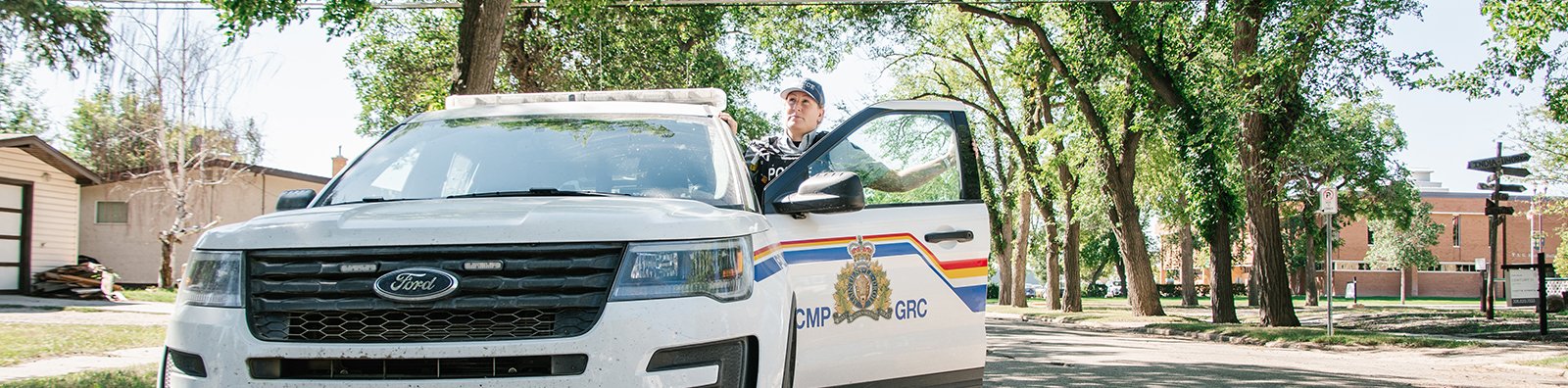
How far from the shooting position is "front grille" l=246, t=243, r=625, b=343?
3.60 meters

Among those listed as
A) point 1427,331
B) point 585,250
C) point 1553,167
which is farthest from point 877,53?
point 585,250

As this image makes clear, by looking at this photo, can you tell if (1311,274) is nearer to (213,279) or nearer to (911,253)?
(911,253)

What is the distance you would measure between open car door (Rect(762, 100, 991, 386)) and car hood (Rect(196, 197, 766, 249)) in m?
0.97

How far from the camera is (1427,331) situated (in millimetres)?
20281

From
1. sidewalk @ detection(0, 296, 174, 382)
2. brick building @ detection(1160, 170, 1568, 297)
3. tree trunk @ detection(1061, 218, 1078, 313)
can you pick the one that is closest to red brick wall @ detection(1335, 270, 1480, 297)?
brick building @ detection(1160, 170, 1568, 297)

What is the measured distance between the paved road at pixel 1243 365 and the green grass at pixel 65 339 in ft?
27.6

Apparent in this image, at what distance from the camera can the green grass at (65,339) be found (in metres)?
11.6

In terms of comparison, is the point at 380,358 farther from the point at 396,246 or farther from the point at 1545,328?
the point at 1545,328

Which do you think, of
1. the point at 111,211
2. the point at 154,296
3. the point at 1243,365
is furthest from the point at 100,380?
the point at 111,211

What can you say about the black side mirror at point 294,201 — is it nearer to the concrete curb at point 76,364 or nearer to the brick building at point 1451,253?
the concrete curb at point 76,364

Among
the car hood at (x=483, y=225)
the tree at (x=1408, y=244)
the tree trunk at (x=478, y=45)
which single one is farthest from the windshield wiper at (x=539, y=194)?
the tree at (x=1408, y=244)

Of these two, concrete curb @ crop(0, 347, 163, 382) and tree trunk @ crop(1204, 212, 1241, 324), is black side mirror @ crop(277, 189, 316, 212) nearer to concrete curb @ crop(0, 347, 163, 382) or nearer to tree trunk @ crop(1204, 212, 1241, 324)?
concrete curb @ crop(0, 347, 163, 382)

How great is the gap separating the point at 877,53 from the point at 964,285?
2880 cm

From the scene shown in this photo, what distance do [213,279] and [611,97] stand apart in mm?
3007
